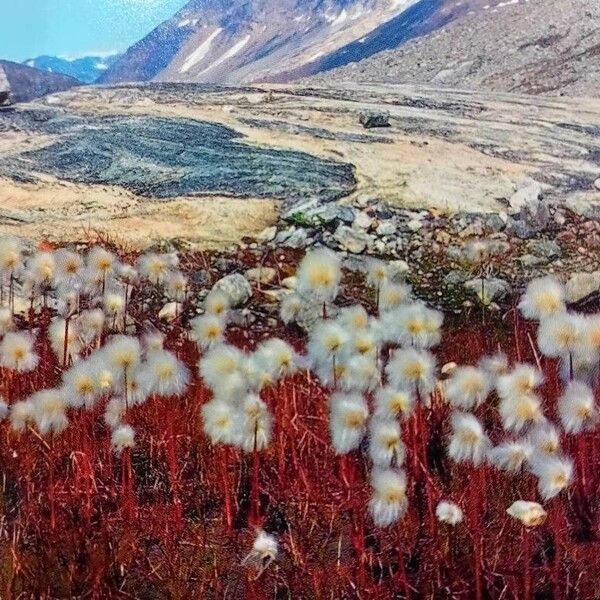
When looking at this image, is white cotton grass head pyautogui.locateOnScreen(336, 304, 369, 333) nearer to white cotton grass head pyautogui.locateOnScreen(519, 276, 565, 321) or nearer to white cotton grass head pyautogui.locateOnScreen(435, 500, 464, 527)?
white cotton grass head pyautogui.locateOnScreen(519, 276, 565, 321)

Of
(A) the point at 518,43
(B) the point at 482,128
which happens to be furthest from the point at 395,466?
(A) the point at 518,43

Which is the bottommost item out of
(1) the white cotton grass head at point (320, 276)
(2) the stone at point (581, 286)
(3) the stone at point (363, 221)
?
(2) the stone at point (581, 286)

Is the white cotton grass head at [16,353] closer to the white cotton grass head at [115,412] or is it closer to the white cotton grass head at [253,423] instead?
the white cotton grass head at [115,412]

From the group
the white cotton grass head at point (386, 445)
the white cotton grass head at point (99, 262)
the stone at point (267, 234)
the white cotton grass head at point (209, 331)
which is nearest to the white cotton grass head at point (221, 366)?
the white cotton grass head at point (209, 331)

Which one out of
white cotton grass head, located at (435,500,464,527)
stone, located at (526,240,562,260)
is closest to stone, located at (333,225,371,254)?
stone, located at (526,240,562,260)

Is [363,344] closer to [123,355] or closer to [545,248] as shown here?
[123,355]

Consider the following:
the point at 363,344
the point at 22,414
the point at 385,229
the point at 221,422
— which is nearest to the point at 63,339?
the point at 22,414

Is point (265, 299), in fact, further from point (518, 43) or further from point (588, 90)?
point (518, 43)

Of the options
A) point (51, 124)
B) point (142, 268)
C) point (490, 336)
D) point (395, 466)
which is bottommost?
point (490, 336)
